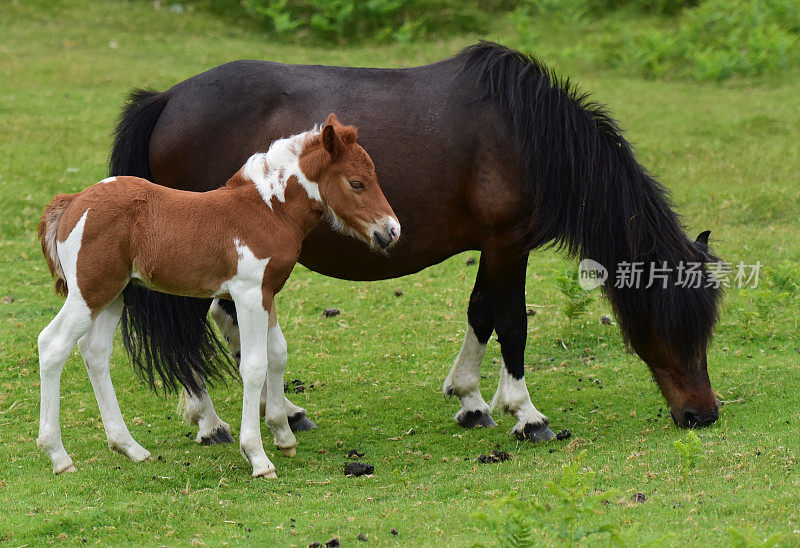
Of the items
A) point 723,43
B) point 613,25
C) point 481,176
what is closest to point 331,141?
point 481,176

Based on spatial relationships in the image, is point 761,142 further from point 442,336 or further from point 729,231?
point 442,336

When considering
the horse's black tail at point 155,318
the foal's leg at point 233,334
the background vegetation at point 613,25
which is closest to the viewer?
the horse's black tail at point 155,318

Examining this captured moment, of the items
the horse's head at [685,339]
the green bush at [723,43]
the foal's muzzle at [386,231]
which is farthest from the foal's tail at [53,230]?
the green bush at [723,43]

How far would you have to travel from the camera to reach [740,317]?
812cm

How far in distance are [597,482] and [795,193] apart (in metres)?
6.94

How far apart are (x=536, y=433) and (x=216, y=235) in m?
2.53

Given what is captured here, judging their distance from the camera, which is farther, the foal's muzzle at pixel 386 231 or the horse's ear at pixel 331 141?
the foal's muzzle at pixel 386 231

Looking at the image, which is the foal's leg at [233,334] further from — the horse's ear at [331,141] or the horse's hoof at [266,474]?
the horse's ear at [331,141]

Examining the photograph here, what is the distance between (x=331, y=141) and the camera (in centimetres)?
507

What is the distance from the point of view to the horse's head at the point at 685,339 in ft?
19.2

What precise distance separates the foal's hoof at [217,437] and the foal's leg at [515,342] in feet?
6.20

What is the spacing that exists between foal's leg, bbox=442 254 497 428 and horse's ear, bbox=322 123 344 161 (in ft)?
5.77

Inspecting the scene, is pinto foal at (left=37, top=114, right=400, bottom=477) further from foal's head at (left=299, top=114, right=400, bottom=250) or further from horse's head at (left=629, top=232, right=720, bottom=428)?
horse's head at (left=629, top=232, right=720, bottom=428)

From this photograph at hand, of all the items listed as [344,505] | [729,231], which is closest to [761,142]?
[729,231]
